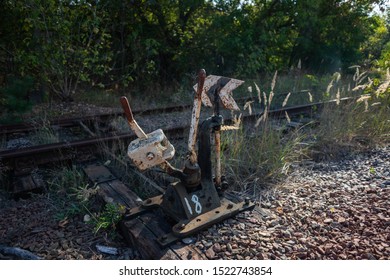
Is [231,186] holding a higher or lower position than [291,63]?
lower

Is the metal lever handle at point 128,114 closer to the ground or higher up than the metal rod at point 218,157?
higher up

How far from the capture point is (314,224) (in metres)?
2.46

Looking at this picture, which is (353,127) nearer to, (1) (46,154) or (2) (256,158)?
(2) (256,158)

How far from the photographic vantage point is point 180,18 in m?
8.79

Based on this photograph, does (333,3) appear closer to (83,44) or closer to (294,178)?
(83,44)

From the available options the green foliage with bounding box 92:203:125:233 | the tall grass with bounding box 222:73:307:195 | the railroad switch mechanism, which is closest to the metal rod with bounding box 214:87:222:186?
the railroad switch mechanism

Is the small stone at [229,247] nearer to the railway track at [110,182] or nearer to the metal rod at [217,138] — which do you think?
the railway track at [110,182]

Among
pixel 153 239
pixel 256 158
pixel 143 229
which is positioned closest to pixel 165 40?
pixel 256 158

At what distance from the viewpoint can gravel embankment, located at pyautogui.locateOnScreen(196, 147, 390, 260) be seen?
2133mm

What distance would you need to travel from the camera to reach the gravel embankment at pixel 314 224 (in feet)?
7.00

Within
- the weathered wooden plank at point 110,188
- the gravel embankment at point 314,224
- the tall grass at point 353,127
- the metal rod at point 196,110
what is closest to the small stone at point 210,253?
the gravel embankment at point 314,224

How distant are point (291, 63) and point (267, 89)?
4.18m

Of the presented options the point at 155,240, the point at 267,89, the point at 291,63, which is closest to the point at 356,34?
the point at 291,63

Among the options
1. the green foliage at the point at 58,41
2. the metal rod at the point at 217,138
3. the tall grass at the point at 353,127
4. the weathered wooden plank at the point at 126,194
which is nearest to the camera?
the metal rod at the point at 217,138
